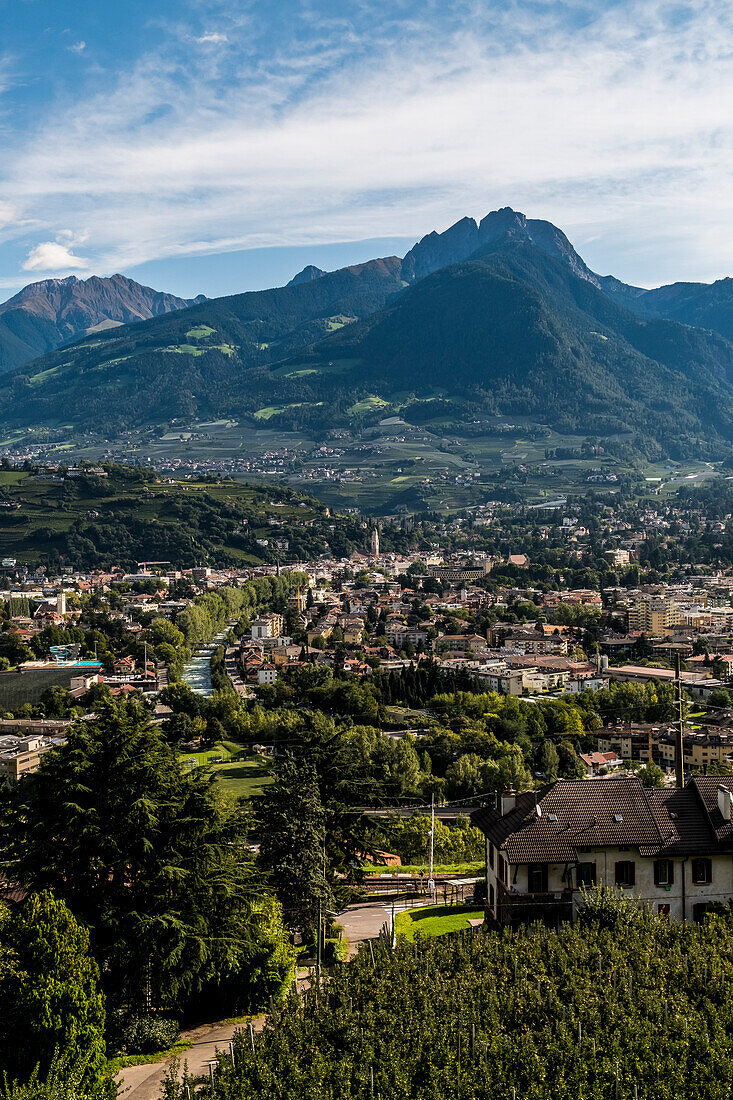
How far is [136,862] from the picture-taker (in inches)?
738

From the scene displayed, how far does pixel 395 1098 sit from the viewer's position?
1420cm

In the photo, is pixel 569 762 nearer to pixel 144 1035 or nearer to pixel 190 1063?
pixel 144 1035

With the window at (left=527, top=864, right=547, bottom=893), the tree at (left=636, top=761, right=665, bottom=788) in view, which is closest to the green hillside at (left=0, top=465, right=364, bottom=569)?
the tree at (left=636, top=761, right=665, bottom=788)

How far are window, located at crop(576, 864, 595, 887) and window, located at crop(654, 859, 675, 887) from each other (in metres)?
1.16

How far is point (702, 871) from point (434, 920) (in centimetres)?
561

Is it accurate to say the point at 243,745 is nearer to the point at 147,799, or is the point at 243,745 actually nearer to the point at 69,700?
the point at 69,700

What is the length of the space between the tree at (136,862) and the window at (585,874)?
5.80 m

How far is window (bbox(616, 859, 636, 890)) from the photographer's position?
20.9 metres

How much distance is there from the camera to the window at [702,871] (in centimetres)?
2098

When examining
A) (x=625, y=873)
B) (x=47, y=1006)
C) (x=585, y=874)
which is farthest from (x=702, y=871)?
(x=47, y=1006)

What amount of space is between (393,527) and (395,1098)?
562 feet

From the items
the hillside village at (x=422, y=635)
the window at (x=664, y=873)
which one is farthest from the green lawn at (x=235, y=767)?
the window at (x=664, y=873)

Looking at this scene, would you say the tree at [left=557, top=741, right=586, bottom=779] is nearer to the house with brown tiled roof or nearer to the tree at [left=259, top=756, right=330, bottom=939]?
the tree at [left=259, top=756, right=330, bottom=939]

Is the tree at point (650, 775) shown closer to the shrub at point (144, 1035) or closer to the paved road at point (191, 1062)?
the paved road at point (191, 1062)
